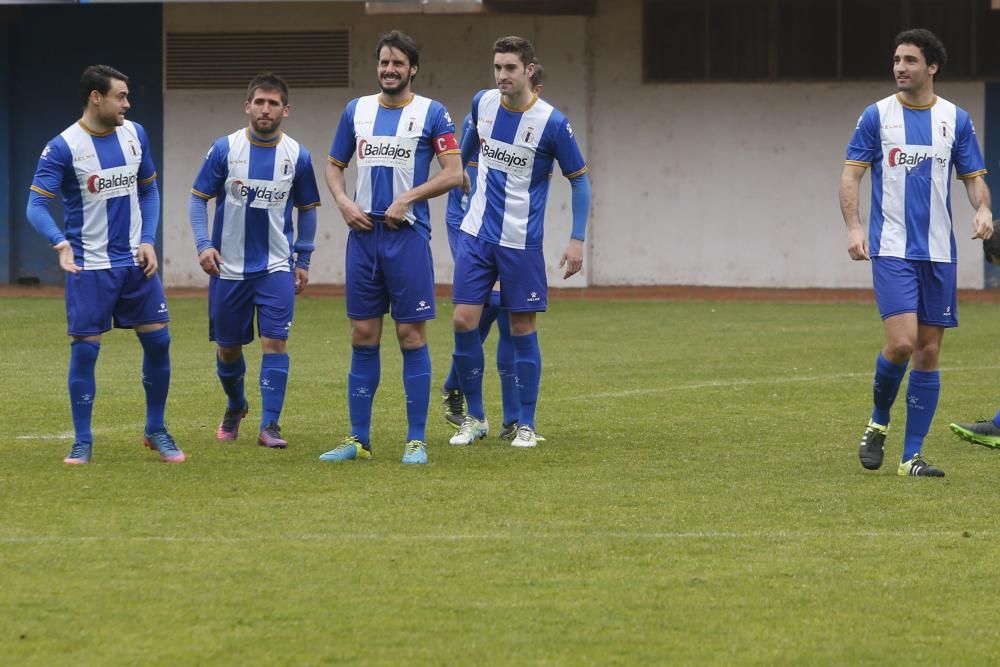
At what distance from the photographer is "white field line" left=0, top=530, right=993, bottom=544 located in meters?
6.42

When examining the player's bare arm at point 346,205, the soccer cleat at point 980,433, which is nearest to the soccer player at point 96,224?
the player's bare arm at point 346,205

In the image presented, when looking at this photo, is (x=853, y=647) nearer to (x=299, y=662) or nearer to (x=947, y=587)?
(x=947, y=587)

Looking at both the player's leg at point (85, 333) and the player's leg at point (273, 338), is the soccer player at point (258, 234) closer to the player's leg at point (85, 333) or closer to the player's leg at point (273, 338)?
the player's leg at point (273, 338)

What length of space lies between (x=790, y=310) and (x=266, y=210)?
11656 millimetres

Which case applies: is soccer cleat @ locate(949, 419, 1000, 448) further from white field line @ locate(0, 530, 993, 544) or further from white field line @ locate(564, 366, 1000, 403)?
white field line @ locate(564, 366, 1000, 403)

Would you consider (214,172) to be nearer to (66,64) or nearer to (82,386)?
(82,386)

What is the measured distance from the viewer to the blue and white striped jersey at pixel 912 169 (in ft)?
26.3

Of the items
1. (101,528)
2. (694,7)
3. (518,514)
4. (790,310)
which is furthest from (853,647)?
(694,7)

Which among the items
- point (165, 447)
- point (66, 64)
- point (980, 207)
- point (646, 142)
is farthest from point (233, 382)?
point (66, 64)

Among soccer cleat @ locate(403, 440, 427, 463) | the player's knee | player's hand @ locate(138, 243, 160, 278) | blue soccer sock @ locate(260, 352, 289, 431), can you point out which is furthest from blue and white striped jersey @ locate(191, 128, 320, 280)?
soccer cleat @ locate(403, 440, 427, 463)

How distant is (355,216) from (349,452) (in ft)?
3.98

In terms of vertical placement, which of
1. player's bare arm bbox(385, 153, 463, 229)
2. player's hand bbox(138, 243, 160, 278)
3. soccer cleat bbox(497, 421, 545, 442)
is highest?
player's bare arm bbox(385, 153, 463, 229)

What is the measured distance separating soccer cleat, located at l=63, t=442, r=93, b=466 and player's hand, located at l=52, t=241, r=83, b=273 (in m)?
0.88

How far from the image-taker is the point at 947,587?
5746 mm
